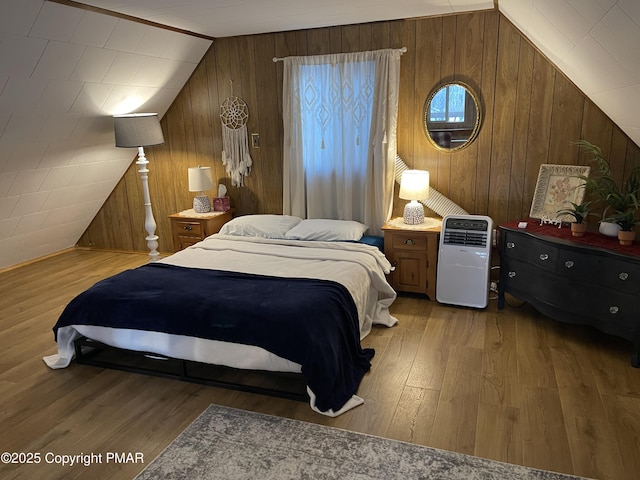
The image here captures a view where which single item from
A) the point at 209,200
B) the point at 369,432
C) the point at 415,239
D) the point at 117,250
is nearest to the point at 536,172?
the point at 415,239

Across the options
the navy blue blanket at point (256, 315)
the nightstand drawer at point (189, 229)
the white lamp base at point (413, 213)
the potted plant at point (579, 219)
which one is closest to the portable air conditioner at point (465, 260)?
the white lamp base at point (413, 213)

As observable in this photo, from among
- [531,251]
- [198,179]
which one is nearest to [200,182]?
[198,179]

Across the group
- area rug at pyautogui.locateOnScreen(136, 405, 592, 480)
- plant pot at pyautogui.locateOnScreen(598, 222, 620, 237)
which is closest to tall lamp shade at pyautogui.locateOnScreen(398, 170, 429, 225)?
plant pot at pyautogui.locateOnScreen(598, 222, 620, 237)

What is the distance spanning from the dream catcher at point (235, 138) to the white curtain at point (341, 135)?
1.52ft

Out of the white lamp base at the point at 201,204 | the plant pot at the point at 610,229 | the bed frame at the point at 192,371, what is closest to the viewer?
the bed frame at the point at 192,371

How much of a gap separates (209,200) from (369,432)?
3.11 metres

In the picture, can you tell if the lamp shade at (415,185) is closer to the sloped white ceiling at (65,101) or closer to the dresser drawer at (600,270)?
the dresser drawer at (600,270)

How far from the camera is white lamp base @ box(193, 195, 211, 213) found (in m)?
4.74

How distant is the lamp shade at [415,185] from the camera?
12.6 feet

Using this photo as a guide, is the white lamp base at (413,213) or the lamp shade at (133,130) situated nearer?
the white lamp base at (413,213)

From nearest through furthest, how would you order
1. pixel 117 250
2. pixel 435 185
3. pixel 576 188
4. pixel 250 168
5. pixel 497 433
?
pixel 497 433 → pixel 576 188 → pixel 435 185 → pixel 250 168 → pixel 117 250

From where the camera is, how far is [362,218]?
439cm

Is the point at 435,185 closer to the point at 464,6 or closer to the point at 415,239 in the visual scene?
the point at 415,239

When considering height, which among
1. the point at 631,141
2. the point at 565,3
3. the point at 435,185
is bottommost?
the point at 435,185
